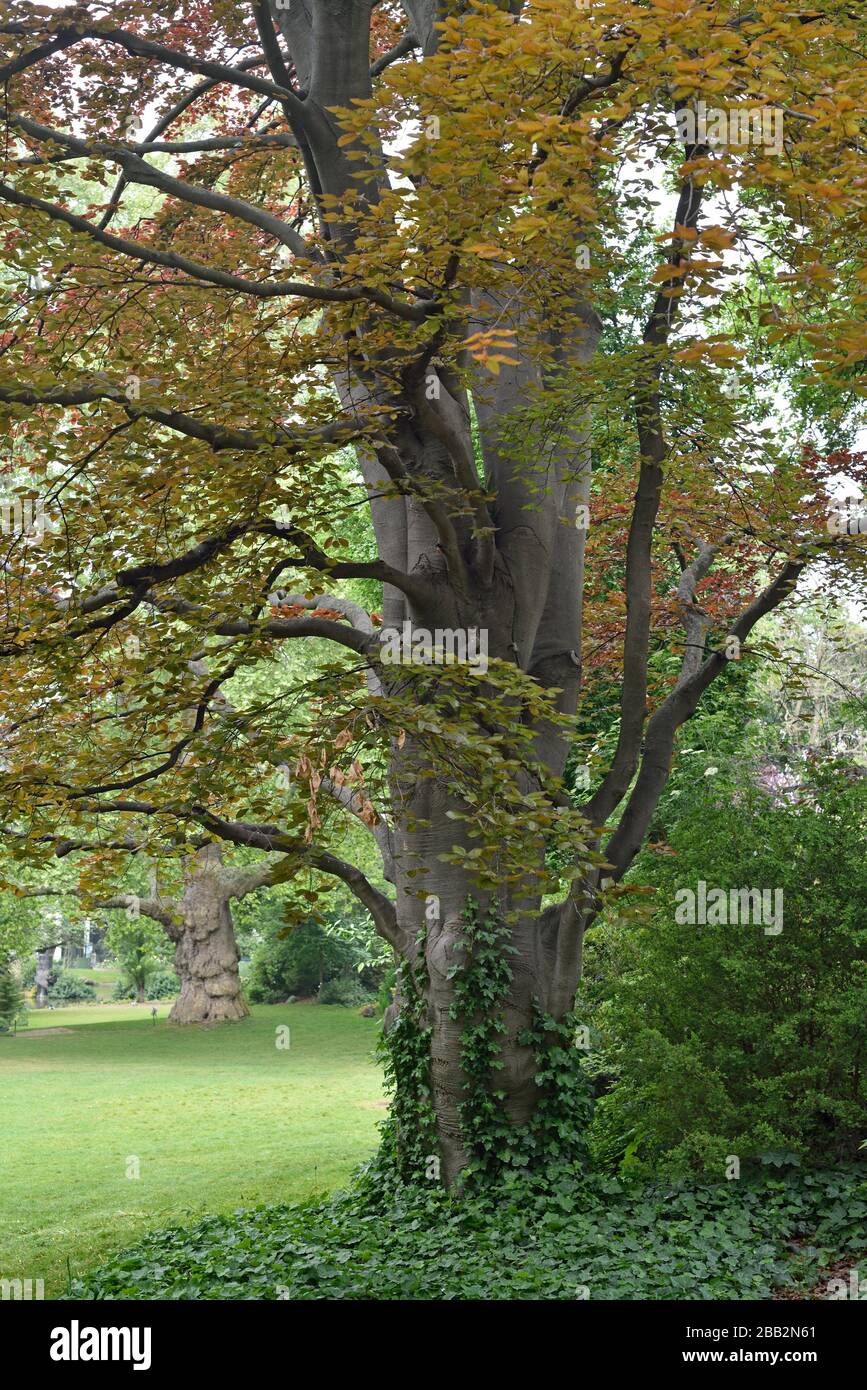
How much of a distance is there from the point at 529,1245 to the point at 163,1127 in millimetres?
11305

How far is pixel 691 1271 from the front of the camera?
6828 millimetres

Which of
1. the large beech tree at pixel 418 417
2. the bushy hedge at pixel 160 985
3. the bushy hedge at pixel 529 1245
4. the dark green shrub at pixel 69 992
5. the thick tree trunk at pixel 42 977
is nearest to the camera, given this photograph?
the large beech tree at pixel 418 417

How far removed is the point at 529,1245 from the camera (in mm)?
7270

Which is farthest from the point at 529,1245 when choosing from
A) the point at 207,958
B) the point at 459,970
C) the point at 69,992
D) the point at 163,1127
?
the point at 69,992

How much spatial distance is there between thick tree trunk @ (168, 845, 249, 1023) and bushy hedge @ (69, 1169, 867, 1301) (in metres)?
18.9

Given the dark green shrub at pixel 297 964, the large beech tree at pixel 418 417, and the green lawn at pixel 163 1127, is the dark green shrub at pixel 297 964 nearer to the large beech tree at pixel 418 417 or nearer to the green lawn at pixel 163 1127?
the green lawn at pixel 163 1127

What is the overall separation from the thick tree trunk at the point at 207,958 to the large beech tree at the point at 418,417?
18729 millimetres

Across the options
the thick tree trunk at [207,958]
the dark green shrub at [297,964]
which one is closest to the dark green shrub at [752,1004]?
the thick tree trunk at [207,958]

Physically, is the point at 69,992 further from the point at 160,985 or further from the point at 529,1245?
the point at 529,1245

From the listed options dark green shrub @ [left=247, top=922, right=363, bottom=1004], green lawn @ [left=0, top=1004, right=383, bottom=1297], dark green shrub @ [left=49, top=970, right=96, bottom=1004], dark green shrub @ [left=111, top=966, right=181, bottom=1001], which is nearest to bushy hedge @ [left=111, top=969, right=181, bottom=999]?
dark green shrub @ [left=111, top=966, right=181, bottom=1001]

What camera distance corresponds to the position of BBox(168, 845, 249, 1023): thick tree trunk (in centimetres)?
2761

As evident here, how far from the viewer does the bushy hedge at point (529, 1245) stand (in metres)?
6.50
